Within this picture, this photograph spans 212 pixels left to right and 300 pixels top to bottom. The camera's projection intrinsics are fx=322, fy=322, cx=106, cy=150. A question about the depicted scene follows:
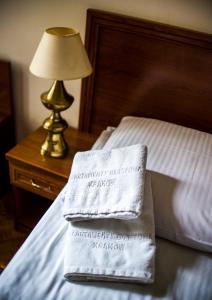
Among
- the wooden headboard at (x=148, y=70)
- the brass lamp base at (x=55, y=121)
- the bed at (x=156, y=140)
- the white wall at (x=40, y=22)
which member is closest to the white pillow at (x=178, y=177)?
the bed at (x=156, y=140)

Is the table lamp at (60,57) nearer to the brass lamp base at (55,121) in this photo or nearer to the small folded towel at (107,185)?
the brass lamp base at (55,121)

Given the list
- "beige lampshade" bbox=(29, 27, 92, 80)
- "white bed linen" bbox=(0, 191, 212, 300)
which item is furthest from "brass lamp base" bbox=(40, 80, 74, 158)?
"white bed linen" bbox=(0, 191, 212, 300)


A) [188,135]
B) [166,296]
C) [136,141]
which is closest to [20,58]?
[136,141]

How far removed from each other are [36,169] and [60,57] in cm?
48

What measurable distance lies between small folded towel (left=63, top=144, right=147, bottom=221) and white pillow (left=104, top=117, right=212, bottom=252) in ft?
0.28

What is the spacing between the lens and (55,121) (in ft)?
4.34

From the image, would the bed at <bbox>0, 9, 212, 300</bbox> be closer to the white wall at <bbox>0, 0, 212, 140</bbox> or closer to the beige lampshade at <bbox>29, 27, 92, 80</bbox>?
the white wall at <bbox>0, 0, 212, 140</bbox>

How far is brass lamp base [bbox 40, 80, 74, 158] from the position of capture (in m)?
1.24

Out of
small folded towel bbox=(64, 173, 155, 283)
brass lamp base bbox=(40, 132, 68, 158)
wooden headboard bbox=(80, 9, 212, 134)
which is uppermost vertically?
wooden headboard bbox=(80, 9, 212, 134)

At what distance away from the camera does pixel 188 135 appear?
118 centimetres

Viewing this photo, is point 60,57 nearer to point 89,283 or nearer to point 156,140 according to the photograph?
point 156,140

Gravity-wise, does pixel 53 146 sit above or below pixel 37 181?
above

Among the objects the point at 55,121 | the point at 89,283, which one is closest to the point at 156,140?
the point at 55,121

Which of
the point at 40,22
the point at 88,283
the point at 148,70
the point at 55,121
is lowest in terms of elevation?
the point at 88,283
